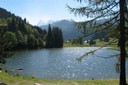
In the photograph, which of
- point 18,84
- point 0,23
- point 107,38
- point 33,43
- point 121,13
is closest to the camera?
point 121,13

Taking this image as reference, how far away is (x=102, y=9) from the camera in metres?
19.0

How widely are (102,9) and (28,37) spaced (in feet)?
590

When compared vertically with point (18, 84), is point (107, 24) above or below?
above

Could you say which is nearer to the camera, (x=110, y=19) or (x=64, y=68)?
(x=110, y=19)

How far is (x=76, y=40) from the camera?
1973 cm

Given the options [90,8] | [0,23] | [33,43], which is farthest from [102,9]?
[33,43]

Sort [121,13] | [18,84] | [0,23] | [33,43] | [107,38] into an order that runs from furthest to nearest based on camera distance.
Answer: [33,43]
[0,23]
[18,84]
[107,38]
[121,13]

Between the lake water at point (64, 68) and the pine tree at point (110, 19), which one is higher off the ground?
the pine tree at point (110, 19)

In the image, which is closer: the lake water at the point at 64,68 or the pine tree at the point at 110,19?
the pine tree at the point at 110,19

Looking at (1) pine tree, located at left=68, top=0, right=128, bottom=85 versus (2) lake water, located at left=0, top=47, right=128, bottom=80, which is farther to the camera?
(2) lake water, located at left=0, top=47, right=128, bottom=80

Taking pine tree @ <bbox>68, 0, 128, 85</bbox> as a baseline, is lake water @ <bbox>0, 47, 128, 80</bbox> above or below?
below

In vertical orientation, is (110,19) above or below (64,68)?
above

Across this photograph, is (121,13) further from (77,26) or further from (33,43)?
(33,43)

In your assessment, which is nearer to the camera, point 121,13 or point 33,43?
point 121,13
